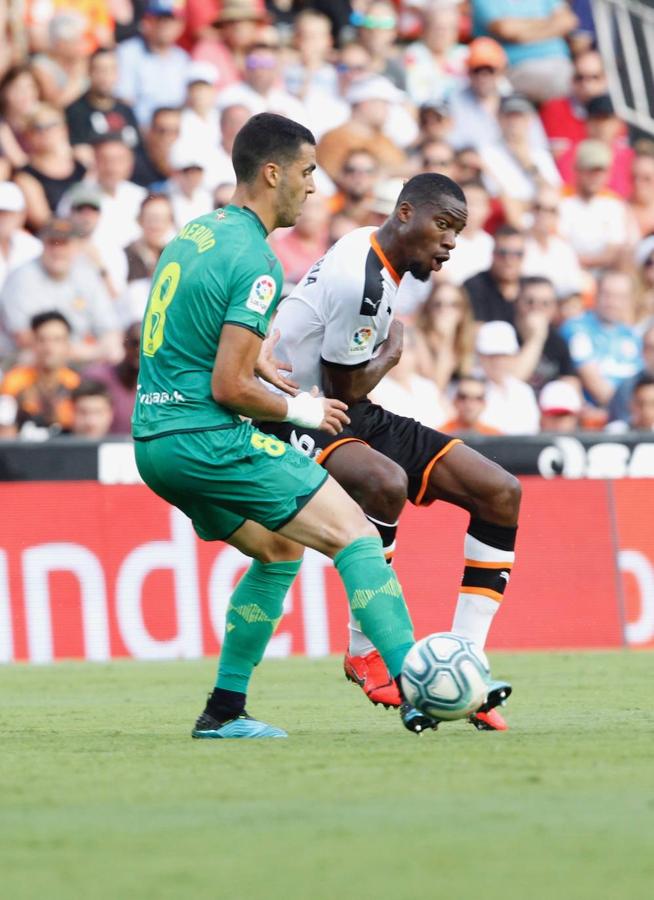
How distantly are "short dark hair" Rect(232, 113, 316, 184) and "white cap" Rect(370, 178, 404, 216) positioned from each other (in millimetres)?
Answer: 6539

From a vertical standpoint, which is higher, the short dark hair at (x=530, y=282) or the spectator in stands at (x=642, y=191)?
the spectator in stands at (x=642, y=191)

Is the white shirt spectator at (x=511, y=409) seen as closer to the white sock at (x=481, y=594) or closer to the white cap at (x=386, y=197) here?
the white cap at (x=386, y=197)

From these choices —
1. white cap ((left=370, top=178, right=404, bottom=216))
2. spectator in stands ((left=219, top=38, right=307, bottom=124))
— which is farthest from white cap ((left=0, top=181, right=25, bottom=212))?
white cap ((left=370, top=178, right=404, bottom=216))

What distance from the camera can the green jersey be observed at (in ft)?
21.1

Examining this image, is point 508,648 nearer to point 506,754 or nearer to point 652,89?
point 506,754

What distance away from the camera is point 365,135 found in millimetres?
15906

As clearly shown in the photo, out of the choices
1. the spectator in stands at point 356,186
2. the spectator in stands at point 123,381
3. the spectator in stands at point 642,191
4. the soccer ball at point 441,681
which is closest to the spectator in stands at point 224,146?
the spectator in stands at point 356,186

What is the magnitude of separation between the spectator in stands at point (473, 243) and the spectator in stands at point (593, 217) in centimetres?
110

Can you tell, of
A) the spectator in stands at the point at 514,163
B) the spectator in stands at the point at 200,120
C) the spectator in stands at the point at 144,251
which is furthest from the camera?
the spectator in stands at the point at 514,163

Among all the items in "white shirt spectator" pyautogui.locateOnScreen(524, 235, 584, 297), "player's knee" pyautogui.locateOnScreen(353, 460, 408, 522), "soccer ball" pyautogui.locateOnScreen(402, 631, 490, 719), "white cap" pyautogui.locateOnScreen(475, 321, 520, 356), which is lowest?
"soccer ball" pyautogui.locateOnScreen(402, 631, 490, 719)

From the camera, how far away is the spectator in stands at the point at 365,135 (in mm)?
15719

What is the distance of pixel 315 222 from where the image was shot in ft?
48.3

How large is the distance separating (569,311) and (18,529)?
588 centimetres

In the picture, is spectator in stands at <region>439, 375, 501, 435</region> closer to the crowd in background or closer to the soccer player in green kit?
the crowd in background
